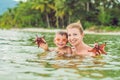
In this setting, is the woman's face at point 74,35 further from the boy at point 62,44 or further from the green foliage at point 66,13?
the green foliage at point 66,13

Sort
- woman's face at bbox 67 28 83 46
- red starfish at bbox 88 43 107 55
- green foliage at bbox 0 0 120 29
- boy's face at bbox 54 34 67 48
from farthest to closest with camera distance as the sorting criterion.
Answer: green foliage at bbox 0 0 120 29 → boy's face at bbox 54 34 67 48 → woman's face at bbox 67 28 83 46 → red starfish at bbox 88 43 107 55

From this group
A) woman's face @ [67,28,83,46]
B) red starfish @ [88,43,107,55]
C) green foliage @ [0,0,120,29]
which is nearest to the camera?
red starfish @ [88,43,107,55]

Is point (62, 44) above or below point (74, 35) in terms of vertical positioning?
below

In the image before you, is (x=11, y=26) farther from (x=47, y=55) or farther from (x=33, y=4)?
(x=47, y=55)

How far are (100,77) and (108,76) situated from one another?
231mm

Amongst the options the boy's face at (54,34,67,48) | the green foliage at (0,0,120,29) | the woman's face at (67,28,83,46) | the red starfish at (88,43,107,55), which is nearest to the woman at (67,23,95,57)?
the woman's face at (67,28,83,46)

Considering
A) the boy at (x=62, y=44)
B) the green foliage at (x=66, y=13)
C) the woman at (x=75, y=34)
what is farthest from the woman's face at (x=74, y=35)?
the green foliage at (x=66, y=13)

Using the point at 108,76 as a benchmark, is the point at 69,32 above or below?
above

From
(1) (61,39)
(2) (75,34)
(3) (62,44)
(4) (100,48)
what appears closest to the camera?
(4) (100,48)

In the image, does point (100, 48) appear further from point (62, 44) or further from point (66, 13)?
point (66, 13)

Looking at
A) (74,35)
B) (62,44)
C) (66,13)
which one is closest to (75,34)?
(74,35)

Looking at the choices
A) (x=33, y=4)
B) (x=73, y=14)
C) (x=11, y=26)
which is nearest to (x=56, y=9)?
(x=73, y=14)

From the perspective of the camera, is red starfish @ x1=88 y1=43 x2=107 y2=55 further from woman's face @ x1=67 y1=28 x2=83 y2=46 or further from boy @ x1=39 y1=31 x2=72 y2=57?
boy @ x1=39 y1=31 x2=72 y2=57

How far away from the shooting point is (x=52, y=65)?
8.49m
